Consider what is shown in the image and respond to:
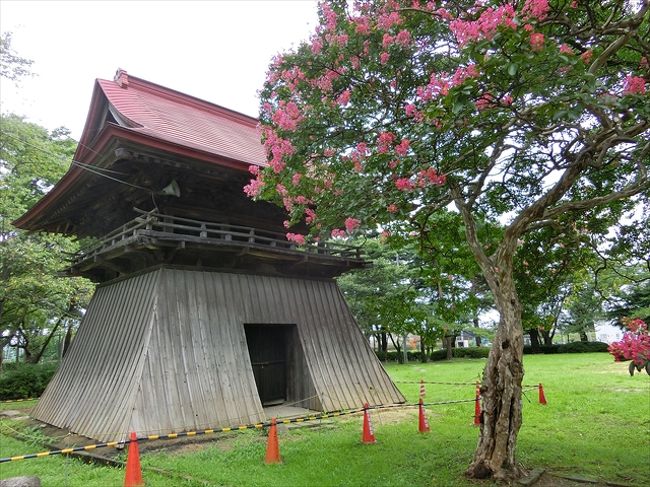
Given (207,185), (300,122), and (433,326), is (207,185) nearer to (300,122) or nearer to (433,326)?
(300,122)

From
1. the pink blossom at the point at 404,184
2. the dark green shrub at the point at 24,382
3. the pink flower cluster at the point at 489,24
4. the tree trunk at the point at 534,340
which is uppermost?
the pink flower cluster at the point at 489,24

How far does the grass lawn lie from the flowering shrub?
1.83m

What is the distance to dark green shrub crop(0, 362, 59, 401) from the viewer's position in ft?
53.0

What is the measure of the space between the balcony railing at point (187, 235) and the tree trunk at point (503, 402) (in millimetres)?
5060

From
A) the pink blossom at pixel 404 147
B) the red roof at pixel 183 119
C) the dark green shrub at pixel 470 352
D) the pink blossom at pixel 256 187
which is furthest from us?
the dark green shrub at pixel 470 352

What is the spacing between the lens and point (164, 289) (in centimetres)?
952

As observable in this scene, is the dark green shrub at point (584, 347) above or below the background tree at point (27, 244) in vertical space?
below

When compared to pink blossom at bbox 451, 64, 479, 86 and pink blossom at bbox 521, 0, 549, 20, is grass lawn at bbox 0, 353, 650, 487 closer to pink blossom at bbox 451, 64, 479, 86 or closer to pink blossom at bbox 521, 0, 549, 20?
pink blossom at bbox 451, 64, 479, 86

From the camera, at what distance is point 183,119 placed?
41.4ft

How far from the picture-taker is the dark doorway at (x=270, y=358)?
455 inches

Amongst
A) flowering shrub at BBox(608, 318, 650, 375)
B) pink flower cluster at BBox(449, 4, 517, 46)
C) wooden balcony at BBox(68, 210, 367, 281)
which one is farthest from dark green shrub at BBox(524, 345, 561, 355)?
pink flower cluster at BBox(449, 4, 517, 46)

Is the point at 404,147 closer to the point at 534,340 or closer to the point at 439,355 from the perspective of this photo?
the point at 439,355

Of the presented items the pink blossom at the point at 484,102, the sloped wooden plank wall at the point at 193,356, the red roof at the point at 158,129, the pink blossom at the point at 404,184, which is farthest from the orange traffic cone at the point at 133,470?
the pink blossom at the point at 484,102

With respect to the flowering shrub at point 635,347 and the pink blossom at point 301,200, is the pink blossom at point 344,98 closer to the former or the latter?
the pink blossom at point 301,200
